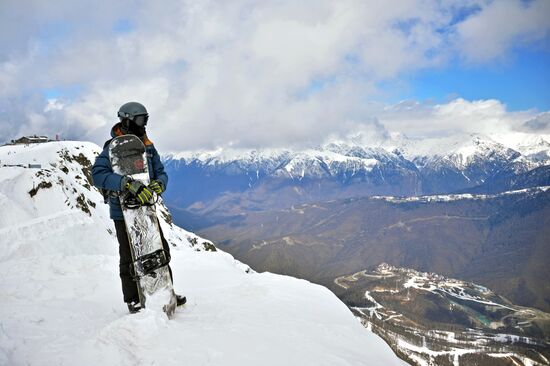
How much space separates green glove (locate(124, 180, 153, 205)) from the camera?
20.2 ft

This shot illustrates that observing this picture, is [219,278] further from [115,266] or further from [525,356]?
[525,356]

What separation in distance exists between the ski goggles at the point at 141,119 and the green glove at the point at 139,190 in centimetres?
135

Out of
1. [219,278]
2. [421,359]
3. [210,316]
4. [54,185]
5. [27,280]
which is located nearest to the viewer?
[210,316]

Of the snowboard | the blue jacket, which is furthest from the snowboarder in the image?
the snowboard

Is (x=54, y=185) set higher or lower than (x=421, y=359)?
higher

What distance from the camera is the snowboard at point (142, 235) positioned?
6434mm

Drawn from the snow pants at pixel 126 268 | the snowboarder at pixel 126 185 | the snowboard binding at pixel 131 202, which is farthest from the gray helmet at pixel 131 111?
the snow pants at pixel 126 268

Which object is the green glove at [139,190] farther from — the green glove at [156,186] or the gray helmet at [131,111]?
the gray helmet at [131,111]

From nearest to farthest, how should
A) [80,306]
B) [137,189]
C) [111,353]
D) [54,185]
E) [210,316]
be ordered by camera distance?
[111,353] < [137,189] < [210,316] < [80,306] < [54,185]

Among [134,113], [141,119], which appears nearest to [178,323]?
[141,119]

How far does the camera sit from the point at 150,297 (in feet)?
20.9

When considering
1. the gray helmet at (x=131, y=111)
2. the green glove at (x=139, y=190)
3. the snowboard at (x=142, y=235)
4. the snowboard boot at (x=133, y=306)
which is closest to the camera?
the green glove at (x=139, y=190)

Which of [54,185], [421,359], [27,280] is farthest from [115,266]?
[421,359]

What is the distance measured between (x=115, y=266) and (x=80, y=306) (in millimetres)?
4746
